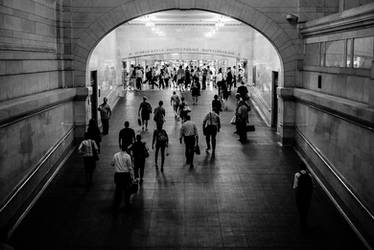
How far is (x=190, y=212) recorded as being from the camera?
34.8 feet

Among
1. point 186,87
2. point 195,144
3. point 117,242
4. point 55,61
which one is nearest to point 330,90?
point 195,144

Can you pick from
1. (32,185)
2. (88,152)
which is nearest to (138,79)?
(88,152)

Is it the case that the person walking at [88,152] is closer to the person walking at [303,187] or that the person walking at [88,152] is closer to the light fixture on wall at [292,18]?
the person walking at [303,187]

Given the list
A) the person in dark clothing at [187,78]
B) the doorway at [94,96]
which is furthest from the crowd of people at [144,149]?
the person in dark clothing at [187,78]

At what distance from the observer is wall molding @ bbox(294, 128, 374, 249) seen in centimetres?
917

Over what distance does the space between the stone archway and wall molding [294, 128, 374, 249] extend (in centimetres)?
249

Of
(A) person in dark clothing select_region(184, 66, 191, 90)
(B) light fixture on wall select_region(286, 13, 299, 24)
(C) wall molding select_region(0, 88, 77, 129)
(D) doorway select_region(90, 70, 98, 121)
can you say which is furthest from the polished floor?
(A) person in dark clothing select_region(184, 66, 191, 90)

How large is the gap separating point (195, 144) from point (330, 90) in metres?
4.21

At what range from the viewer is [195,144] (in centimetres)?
1519

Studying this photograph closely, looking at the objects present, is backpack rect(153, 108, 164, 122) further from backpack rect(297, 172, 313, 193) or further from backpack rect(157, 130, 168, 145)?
backpack rect(297, 172, 313, 193)

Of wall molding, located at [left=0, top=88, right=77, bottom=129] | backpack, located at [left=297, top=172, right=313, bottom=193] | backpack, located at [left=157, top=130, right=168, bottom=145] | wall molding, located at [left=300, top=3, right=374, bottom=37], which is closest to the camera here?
wall molding, located at [left=0, top=88, right=77, bottom=129]

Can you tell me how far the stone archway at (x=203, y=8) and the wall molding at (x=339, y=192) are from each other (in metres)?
2.49

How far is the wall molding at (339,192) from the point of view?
30.1ft

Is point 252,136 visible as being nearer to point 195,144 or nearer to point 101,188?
point 195,144
